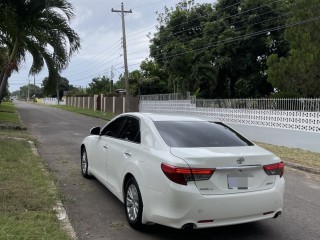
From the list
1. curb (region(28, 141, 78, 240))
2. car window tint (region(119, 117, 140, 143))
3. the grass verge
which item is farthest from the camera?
car window tint (region(119, 117, 140, 143))

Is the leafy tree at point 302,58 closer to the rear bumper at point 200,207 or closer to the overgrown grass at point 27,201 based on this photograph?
the overgrown grass at point 27,201

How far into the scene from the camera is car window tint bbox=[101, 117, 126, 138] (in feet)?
21.6

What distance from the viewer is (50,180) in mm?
7504

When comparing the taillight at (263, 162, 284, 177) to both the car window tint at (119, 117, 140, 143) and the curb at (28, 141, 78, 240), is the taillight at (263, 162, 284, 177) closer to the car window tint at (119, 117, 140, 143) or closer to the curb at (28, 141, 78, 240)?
the car window tint at (119, 117, 140, 143)

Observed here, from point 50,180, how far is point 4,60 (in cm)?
720

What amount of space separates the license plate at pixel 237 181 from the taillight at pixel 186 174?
274 millimetres

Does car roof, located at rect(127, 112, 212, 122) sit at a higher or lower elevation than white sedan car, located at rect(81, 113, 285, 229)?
higher

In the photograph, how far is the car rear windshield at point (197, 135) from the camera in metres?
5.26

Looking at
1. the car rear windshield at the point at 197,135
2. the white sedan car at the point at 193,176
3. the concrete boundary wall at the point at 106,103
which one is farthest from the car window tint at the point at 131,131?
the concrete boundary wall at the point at 106,103

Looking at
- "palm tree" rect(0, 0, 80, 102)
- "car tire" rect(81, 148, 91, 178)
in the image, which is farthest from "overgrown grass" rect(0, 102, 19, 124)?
"car tire" rect(81, 148, 91, 178)

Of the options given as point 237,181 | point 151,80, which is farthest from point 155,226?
point 151,80

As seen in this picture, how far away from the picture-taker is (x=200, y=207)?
175 inches

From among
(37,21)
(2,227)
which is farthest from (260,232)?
(37,21)

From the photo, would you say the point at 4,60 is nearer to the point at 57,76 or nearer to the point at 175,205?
the point at 57,76
